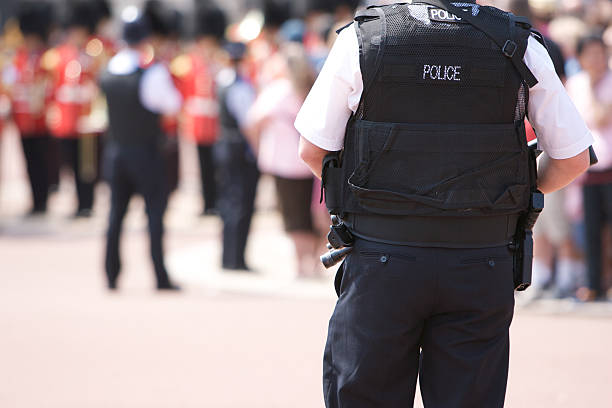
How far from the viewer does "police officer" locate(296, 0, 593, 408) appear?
3205 mm

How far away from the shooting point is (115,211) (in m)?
8.56

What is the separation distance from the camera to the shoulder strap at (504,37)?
3205mm

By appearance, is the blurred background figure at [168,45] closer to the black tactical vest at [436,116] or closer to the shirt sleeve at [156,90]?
the shirt sleeve at [156,90]

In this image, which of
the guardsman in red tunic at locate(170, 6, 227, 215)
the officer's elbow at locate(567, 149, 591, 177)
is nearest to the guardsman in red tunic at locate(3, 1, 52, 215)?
the guardsman in red tunic at locate(170, 6, 227, 215)

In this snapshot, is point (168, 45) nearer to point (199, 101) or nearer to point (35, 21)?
point (35, 21)

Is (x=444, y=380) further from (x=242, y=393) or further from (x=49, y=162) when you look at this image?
(x=49, y=162)

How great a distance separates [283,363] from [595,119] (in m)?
2.89

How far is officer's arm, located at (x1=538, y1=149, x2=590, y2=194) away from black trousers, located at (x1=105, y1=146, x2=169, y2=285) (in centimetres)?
532

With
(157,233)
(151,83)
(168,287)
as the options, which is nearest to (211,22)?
(151,83)

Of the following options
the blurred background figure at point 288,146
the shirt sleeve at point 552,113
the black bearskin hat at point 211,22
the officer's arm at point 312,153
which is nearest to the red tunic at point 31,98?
the black bearskin hat at point 211,22

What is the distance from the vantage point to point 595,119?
294 inches

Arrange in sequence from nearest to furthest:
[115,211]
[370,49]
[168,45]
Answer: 1. [370,49]
2. [115,211]
3. [168,45]

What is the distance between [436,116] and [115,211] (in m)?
5.66

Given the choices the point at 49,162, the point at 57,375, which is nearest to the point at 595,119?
the point at 57,375
